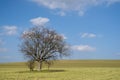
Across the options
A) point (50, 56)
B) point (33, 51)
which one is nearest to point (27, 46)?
point (33, 51)

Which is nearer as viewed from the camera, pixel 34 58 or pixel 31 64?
pixel 34 58

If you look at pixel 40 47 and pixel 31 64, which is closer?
pixel 40 47

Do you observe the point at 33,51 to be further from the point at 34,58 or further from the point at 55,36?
the point at 55,36

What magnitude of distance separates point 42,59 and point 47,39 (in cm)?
550

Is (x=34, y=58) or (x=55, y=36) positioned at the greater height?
(x=55, y=36)

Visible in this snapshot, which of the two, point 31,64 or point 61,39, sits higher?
point 61,39

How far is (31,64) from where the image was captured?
65.9 m

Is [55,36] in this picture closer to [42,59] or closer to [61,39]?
[61,39]

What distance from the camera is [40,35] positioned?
59719 mm

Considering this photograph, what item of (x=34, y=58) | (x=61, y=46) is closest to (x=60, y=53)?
(x=61, y=46)

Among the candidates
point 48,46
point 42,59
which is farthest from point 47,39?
point 42,59

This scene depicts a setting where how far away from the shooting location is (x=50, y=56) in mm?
60500

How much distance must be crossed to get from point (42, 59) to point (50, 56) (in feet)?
7.13

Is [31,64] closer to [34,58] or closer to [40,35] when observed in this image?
[34,58]
